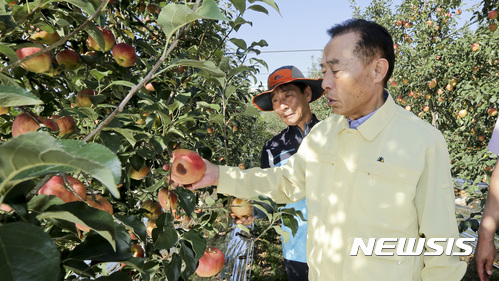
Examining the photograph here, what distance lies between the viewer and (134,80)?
1.26 m

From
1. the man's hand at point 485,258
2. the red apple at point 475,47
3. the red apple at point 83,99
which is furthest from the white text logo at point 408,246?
the red apple at point 475,47

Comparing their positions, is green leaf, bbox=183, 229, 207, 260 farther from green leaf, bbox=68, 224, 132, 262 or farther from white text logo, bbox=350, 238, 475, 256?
white text logo, bbox=350, 238, 475, 256

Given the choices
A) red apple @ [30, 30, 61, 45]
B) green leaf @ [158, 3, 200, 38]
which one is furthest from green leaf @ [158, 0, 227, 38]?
red apple @ [30, 30, 61, 45]

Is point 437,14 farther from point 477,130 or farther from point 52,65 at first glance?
point 52,65

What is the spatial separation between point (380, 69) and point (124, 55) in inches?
37.3

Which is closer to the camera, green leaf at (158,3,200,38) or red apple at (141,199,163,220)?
green leaf at (158,3,200,38)

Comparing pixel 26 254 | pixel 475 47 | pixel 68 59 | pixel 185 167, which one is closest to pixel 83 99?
pixel 68 59

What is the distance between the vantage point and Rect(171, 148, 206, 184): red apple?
1.14 meters

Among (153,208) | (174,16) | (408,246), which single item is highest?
A: (174,16)

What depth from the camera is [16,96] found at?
45cm

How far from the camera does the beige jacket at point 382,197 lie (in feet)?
3.29

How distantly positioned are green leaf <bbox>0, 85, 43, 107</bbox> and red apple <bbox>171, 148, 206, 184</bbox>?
0.69 metres

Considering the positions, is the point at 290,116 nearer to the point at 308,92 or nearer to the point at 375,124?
the point at 308,92

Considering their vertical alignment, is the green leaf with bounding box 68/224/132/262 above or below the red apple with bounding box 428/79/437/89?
below
